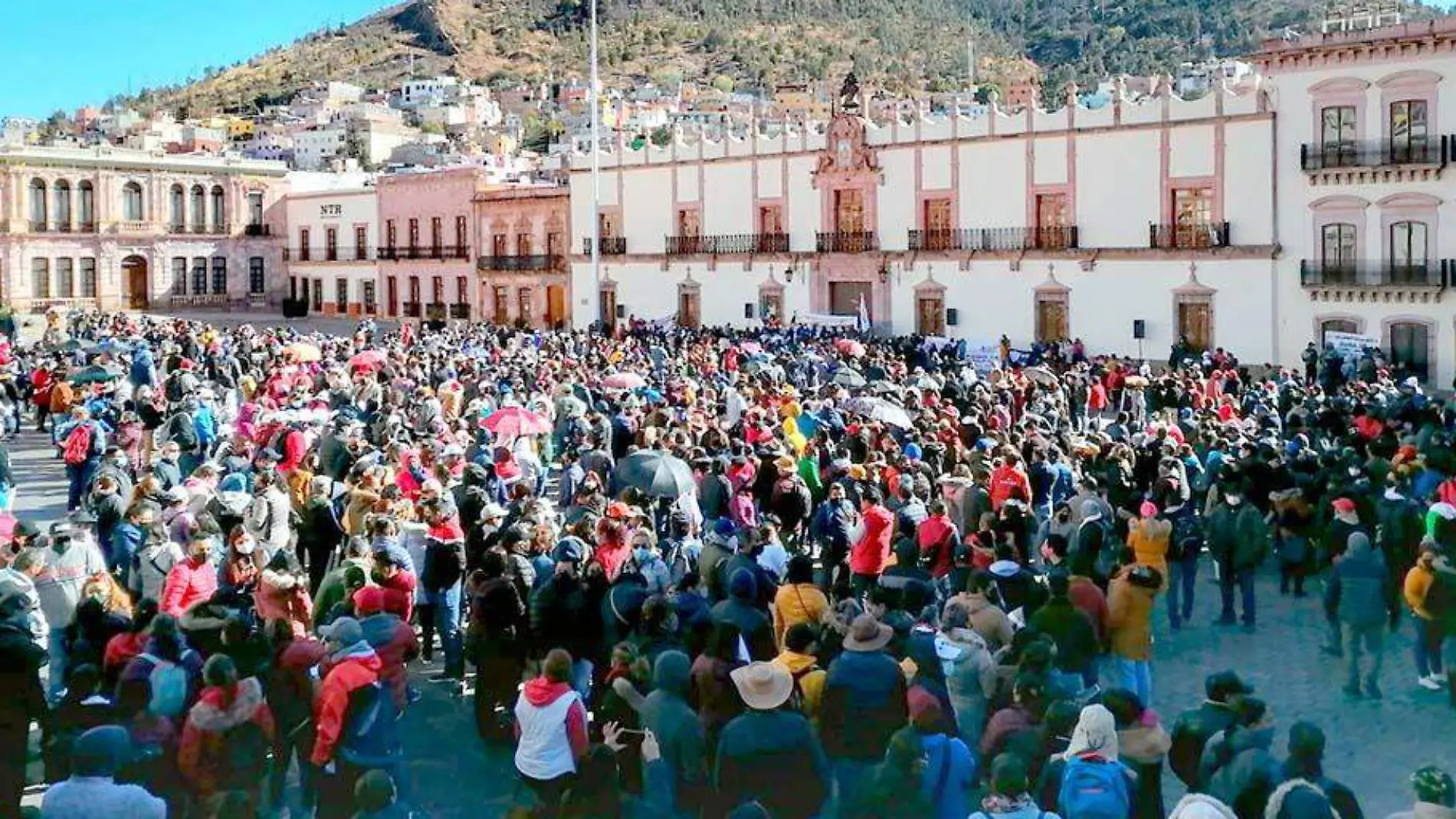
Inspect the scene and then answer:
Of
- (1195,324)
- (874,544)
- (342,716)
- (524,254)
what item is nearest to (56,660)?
(342,716)

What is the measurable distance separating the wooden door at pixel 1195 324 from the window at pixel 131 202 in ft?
147

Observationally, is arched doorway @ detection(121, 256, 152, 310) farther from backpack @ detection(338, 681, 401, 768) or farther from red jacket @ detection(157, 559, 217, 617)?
backpack @ detection(338, 681, 401, 768)

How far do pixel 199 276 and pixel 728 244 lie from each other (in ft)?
92.7

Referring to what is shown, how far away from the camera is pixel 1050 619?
29.4 ft

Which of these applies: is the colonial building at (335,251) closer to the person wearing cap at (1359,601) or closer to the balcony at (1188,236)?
the balcony at (1188,236)

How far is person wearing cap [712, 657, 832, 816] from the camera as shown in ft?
23.1

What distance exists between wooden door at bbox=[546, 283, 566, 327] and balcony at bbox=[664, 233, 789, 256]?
5.92 metres

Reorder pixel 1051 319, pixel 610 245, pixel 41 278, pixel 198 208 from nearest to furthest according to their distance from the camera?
1. pixel 1051 319
2. pixel 610 245
3. pixel 41 278
4. pixel 198 208

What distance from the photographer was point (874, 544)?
39.8 feet

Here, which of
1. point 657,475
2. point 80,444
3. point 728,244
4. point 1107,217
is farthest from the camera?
point 728,244

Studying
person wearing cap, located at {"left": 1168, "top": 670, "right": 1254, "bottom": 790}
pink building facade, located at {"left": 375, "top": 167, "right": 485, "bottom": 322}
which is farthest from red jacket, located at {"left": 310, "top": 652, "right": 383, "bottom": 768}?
pink building facade, located at {"left": 375, "top": 167, "right": 485, "bottom": 322}

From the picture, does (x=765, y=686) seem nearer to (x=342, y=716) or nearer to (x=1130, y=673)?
(x=342, y=716)

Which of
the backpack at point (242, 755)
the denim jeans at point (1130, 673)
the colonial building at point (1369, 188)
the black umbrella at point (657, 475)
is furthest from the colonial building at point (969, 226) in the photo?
the backpack at point (242, 755)

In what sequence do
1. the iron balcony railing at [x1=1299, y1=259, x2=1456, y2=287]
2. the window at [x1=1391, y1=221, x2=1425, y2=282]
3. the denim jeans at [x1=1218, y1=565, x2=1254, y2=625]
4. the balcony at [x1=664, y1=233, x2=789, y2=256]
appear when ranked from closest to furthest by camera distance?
1. the denim jeans at [x1=1218, y1=565, x2=1254, y2=625]
2. the iron balcony railing at [x1=1299, y1=259, x2=1456, y2=287]
3. the window at [x1=1391, y1=221, x2=1425, y2=282]
4. the balcony at [x1=664, y1=233, x2=789, y2=256]
